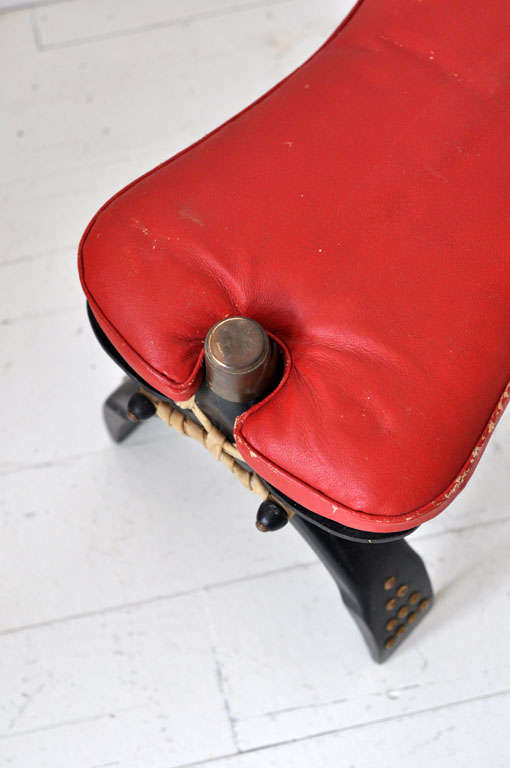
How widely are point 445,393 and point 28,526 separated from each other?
60 centimetres

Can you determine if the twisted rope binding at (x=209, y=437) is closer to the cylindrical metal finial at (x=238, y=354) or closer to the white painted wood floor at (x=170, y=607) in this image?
the cylindrical metal finial at (x=238, y=354)

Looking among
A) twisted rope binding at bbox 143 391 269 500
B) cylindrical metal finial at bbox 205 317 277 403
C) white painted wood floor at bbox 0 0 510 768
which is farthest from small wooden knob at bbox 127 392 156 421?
white painted wood floor at bbox 0 0 510 768

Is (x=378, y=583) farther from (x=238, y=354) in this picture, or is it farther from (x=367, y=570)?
(x=238, y=354)

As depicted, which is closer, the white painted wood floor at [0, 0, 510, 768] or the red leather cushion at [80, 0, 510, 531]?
the red leather cushion at [80, 0, 510, 531]

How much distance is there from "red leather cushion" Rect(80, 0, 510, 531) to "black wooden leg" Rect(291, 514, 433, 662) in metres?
0.17

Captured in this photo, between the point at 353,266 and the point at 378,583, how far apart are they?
0.34m

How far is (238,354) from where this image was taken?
0.60 metres

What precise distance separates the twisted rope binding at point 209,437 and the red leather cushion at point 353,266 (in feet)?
0.13

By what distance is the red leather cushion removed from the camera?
0.62 meters

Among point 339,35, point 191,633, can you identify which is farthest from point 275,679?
point 339,35

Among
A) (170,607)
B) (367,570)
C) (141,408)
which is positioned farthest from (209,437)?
(170,607)

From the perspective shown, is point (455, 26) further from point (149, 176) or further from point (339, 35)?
point (149, 176)

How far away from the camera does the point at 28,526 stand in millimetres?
1003

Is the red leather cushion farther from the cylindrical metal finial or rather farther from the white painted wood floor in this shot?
the white painted wood floor
